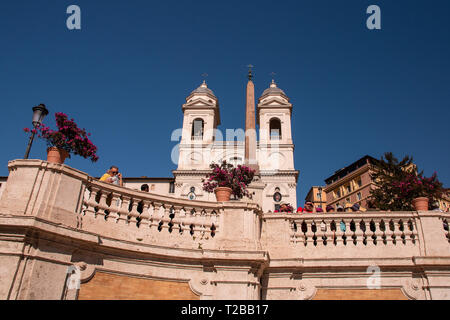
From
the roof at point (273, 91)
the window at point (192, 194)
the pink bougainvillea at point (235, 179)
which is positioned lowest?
the pink bougainvillea at point (235, 179)

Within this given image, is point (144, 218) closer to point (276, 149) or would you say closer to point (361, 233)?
point (361, 233)

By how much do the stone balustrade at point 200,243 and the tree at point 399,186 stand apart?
6.93m

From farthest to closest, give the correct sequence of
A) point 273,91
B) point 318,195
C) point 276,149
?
point 318,195 < point 273,91 < point 276,149

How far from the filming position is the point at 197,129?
71.8m

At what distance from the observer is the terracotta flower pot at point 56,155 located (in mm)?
→ 9078

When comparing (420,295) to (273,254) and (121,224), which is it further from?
(121,224)

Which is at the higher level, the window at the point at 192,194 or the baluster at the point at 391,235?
the window at the point at 192,194

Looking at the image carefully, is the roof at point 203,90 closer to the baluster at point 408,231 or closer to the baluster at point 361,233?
the baluster at point 361,233

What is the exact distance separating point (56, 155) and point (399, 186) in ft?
49.1

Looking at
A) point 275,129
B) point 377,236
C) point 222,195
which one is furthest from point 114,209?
point 275,129

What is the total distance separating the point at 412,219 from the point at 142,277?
22.9 feet

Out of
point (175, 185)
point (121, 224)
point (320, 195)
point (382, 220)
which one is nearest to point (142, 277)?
point (121, 224)

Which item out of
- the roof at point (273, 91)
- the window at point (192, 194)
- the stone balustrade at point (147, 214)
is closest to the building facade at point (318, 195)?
the roof at point (273, 91)

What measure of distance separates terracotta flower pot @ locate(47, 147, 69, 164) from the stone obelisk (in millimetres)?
14003
